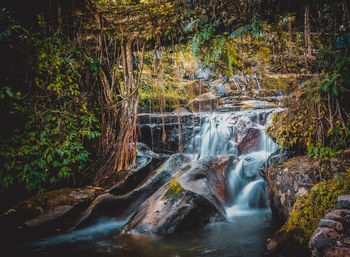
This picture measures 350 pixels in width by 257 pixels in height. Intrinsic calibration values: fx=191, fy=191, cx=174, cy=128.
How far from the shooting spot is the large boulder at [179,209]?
355 cm

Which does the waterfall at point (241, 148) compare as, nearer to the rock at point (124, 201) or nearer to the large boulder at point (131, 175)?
the rock at point (124, 201)

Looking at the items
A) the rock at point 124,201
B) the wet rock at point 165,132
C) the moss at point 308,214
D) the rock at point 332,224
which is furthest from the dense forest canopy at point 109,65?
the wet rock at point 165,132

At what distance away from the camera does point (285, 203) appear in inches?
134

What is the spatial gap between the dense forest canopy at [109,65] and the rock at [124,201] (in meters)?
0.82

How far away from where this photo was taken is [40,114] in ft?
12.6

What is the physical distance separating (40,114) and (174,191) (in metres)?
3.14

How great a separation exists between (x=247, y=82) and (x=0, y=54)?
13.1 metres

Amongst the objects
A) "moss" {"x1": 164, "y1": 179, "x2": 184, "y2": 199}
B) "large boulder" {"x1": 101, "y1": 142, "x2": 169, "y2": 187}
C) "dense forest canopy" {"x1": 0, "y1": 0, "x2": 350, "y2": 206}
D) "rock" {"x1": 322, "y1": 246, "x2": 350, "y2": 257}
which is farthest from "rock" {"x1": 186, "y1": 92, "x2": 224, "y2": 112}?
"rock" {"x1": 322, "y1": 246, "x2": 350, "y2": 257}

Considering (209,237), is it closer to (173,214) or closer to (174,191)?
(173,214)

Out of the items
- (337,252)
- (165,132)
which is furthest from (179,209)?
(165,132)

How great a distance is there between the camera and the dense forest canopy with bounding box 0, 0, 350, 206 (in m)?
3.12

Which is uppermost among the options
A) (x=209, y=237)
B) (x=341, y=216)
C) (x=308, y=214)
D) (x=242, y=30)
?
(x=242, y=30)

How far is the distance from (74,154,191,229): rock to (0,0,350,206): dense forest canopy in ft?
2.69

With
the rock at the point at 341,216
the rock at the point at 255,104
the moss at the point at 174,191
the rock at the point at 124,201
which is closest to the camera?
the rock at the point at 341,216
